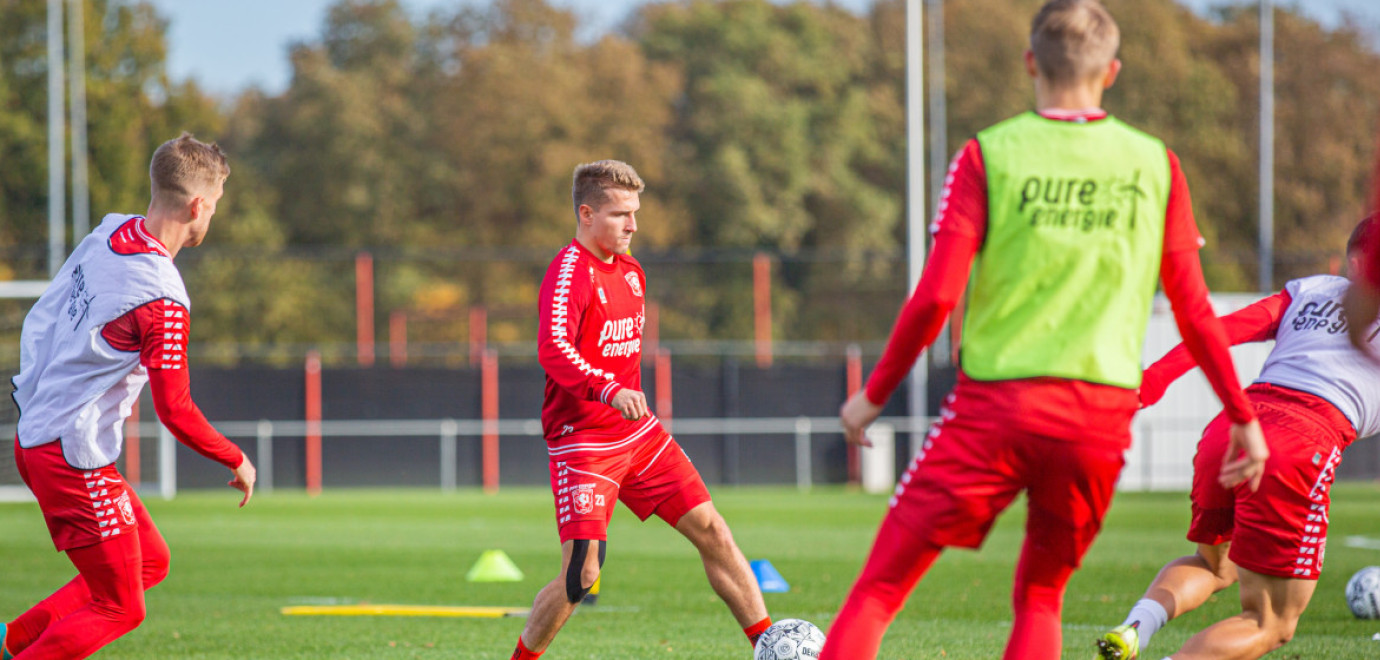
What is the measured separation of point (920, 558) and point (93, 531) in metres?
2.69

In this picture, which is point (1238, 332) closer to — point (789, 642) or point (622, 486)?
point (789, 642)

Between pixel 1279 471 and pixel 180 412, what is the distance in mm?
3659

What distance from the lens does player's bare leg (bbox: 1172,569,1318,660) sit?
5.08 metres

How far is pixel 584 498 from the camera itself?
572 cm

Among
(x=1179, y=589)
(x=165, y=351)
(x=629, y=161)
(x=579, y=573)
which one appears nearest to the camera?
(x=165, y=351)

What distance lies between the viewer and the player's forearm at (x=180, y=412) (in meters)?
4.66

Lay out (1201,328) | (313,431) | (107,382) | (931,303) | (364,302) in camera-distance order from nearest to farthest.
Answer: (931,303) < (1201,328) < (107,382) < (313,431) < (364,302)

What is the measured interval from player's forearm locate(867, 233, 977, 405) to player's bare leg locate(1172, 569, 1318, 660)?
6.56 feet

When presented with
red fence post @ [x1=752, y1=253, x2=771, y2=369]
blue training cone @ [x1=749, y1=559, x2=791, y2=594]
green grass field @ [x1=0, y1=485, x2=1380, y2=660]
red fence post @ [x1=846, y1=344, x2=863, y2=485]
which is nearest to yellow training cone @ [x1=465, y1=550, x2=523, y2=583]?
green grass field @ [x1=0, y1=485, x2=1380, y2=660]

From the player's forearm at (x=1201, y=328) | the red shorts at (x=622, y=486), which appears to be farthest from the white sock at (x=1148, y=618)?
the player's forearm at (x=1201, y=328)

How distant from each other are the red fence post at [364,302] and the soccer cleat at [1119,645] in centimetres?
2802

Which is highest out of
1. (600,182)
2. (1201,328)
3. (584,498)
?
(600,182)

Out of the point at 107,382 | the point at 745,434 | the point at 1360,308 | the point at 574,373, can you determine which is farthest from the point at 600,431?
the point at 745,434

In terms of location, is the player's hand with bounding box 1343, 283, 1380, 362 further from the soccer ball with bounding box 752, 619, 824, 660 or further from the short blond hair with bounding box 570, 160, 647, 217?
the short blond hair with bounding box 570, 160, 647, 217
